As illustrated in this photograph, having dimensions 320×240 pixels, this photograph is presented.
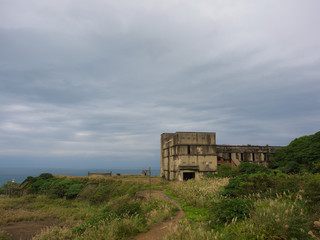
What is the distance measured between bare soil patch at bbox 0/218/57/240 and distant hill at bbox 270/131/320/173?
31023 millimetres

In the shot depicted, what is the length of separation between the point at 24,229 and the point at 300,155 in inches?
1470

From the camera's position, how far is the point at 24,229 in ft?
62.5

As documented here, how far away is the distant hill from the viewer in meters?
32.0

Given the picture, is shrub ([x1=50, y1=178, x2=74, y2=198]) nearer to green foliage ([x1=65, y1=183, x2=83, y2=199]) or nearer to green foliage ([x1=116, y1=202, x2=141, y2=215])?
green foliage ([x1=65, y1=183, x2=83, y2=199])

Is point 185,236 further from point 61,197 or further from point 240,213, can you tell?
point 61,197

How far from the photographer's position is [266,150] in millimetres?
43125

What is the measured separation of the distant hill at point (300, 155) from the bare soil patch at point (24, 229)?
3102 centimetres

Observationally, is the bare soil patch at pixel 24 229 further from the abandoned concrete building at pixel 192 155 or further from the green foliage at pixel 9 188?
the green foliage at pixel 9 188

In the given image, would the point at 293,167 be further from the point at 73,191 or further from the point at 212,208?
the point at 73,191

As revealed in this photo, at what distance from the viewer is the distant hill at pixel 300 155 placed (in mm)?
32000

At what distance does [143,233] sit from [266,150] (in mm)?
39177

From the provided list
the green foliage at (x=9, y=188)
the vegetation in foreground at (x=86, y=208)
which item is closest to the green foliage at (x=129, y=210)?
the vegetation in foreground at (x=86, y=208)

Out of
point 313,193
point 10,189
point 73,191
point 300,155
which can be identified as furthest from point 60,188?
point 300,155

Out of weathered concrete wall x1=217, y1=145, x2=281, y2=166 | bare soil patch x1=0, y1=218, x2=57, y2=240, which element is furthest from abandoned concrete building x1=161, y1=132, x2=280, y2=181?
bare soil patch x1=0, y1=218, x2=57, y2=240
